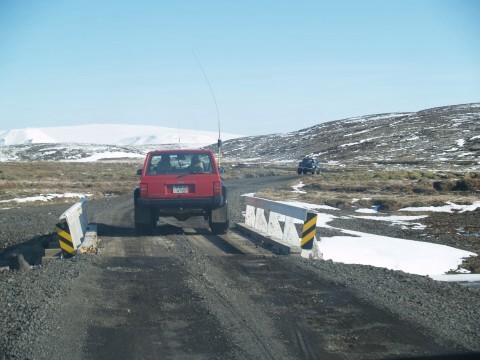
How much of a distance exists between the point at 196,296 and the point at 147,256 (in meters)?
3.27

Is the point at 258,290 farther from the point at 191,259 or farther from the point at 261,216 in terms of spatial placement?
the point at 261,216

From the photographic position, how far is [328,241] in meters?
15.0

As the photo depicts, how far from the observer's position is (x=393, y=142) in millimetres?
114062

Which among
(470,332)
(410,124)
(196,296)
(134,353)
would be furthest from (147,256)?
(410,124)

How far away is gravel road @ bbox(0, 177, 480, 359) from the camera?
5480 mm

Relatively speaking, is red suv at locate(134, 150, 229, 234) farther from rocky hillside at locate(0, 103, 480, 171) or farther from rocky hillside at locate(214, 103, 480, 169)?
rocky hillside at locate(0, 103, 480, 171)

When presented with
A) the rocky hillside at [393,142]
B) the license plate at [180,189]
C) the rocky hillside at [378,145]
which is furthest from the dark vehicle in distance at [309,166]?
the license plate at [180,189]

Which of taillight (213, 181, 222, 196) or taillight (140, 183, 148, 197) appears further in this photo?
taillight (213, 181, 222, 196)

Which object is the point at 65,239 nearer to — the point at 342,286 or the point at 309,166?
the point at 342,286

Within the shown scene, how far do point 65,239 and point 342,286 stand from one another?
5207 millimetres

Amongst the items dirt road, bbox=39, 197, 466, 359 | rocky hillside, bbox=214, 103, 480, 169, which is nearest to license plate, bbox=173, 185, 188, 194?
dirt road, bbox=39, 197, 466, 359

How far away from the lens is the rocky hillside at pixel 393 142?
89312 millimetres

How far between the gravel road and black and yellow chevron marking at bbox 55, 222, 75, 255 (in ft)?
1.74

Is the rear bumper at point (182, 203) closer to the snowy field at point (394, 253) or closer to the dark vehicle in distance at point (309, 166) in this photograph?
the snowy field at point (394, 253)
